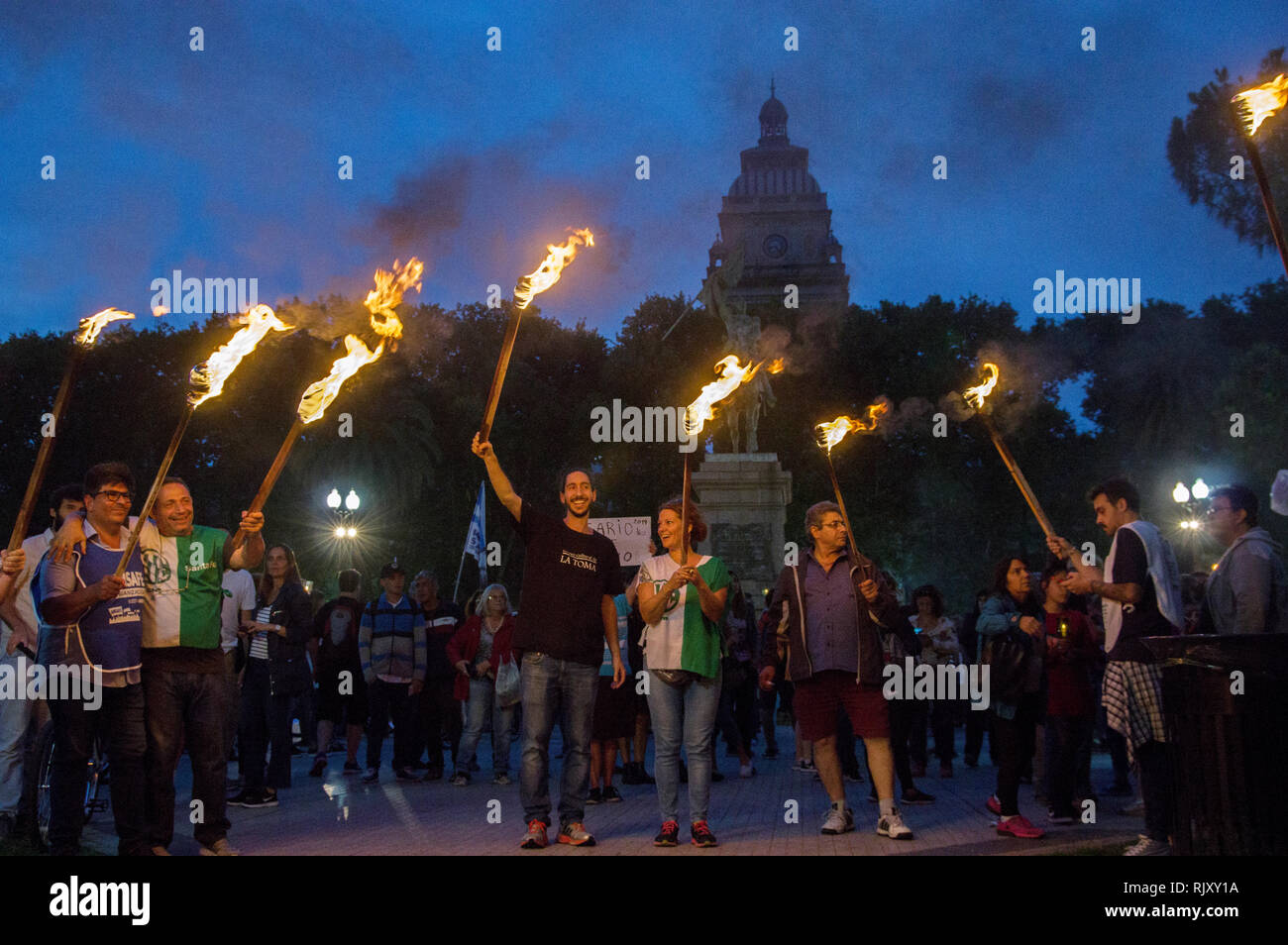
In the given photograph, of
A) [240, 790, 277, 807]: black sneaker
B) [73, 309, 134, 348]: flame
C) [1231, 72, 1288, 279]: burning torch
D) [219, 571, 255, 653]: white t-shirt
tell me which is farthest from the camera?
[240, 790, 277, 807]: black sneaker

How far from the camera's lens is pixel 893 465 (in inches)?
1800

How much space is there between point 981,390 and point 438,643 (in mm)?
6818

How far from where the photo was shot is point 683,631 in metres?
7.80

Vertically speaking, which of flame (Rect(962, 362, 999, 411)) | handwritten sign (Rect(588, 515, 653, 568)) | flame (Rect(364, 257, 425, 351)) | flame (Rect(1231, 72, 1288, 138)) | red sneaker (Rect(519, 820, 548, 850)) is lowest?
red sneaker (Rect(519, 820, 548, 850))

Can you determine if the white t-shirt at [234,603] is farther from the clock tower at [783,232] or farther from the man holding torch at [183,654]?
the clock tower at [783,232]

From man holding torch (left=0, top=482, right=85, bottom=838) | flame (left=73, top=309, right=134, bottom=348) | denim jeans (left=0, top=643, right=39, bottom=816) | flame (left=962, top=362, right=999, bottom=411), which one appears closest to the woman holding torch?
flame (left=962, top=362, right=999, bottom=411)

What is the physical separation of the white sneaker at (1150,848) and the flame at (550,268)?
4.29m

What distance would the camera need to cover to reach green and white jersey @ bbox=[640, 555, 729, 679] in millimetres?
7762

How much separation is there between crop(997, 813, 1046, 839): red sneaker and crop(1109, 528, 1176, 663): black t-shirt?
1403mm

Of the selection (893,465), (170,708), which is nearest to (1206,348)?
(893,465)

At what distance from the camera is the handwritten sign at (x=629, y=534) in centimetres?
1641

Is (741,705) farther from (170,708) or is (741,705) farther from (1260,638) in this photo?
(1260,638)

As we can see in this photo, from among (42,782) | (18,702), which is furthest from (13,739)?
(42,782)

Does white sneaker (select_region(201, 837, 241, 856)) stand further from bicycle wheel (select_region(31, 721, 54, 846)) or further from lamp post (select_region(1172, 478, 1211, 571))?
lamp post (select_region(1172, 478, 1211, 571))
